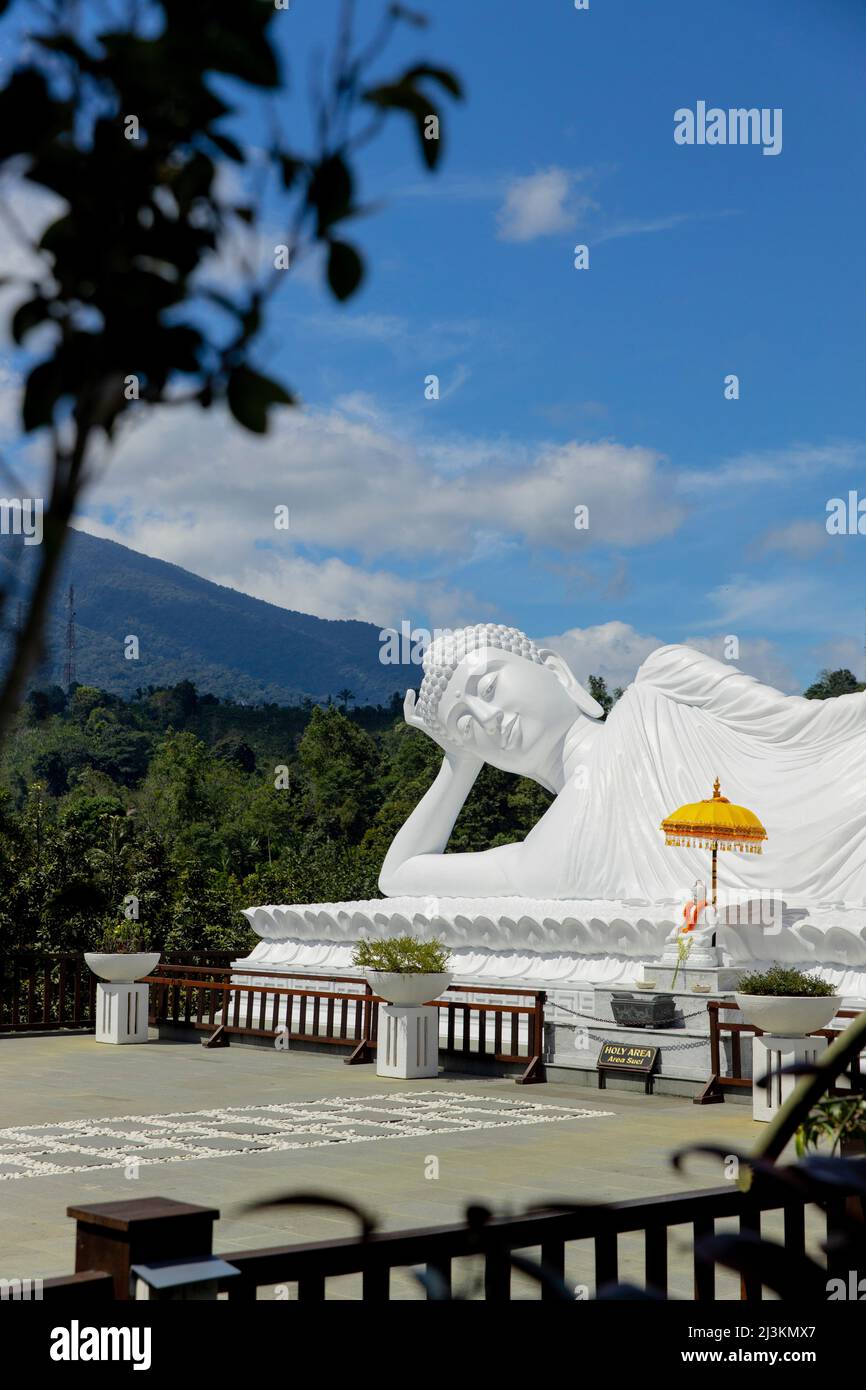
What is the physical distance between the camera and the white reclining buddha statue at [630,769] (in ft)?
37.8

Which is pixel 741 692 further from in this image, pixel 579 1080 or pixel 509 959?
pixel 579 1080

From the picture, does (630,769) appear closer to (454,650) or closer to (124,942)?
(454,650)

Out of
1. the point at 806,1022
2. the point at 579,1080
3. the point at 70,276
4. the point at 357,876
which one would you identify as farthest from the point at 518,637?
the point at 70,276

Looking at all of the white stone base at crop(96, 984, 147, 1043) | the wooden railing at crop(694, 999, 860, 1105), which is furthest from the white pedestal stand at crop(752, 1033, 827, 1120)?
the white stone base at crop(96, 984, 147, 1043)

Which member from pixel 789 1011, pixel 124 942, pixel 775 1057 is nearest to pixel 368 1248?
pixel 789 1011

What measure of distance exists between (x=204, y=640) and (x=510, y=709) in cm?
15688

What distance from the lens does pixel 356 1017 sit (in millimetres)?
10625

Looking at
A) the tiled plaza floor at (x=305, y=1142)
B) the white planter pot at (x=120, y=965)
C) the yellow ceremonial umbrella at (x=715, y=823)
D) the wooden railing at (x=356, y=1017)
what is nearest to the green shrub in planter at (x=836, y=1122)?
the tiled plaza floor at (x=305, y=1142)

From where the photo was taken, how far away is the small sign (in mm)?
8930

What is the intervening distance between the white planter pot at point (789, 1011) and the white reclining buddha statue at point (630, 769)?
3106 mm

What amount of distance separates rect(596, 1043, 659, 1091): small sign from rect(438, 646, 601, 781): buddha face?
4.87 m

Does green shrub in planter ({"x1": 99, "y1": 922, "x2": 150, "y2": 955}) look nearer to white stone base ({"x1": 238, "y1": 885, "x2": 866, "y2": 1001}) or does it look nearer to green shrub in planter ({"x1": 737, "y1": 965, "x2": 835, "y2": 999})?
white stone base ({"x1": 238, "y1": 885, "x2": 866, "y2": 1001})

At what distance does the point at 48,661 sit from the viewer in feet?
3.19
